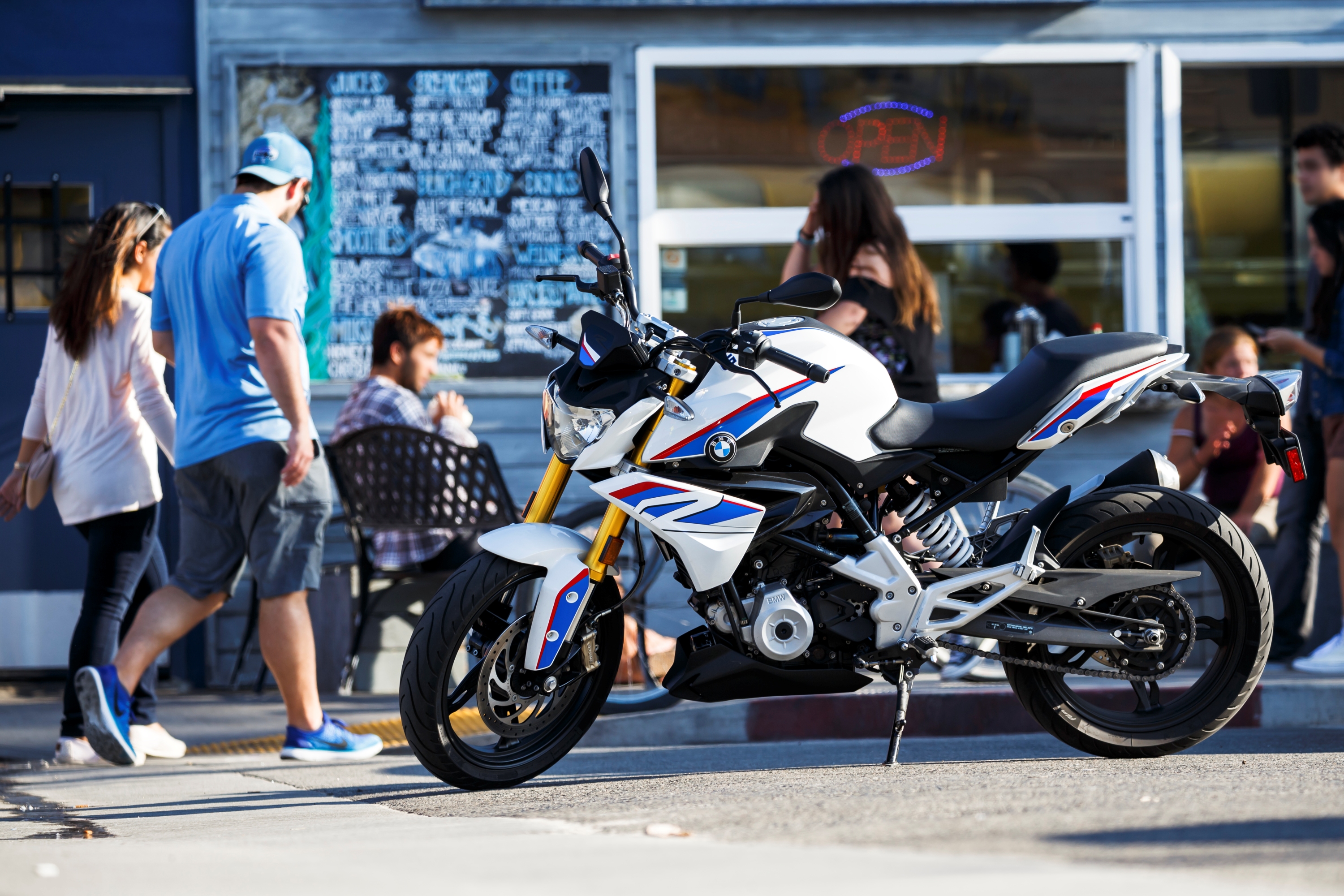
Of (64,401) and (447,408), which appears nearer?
(64,401)

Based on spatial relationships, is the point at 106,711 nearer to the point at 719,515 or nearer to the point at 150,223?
the point at 150,223

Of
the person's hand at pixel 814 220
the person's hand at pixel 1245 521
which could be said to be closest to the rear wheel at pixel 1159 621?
the person's hand at pixel 814 220

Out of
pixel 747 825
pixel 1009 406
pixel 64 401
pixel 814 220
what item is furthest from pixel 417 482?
pixel 747 825

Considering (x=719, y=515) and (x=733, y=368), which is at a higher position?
(x=733, y=368)

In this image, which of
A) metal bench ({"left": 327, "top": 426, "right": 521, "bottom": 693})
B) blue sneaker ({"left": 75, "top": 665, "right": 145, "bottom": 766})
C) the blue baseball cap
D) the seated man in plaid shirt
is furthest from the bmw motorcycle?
the seated man in plaid shirt

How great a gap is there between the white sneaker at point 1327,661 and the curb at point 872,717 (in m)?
0.50

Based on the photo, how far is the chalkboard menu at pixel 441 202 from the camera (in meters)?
7.27

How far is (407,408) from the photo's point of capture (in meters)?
6.65

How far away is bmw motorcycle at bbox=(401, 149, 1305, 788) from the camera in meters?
3.86

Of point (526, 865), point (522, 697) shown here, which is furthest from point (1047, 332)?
point (526, 865)

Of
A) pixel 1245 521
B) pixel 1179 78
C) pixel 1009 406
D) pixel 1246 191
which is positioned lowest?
pixel 1245 521

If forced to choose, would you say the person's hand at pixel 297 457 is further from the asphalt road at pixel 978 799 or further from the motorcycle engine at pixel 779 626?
the motorcycle engine at pixel 779 626

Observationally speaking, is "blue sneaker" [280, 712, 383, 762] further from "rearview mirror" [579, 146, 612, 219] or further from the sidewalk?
"rearview mirror" [579, 146, 612, 219]

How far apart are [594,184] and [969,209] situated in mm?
4230
